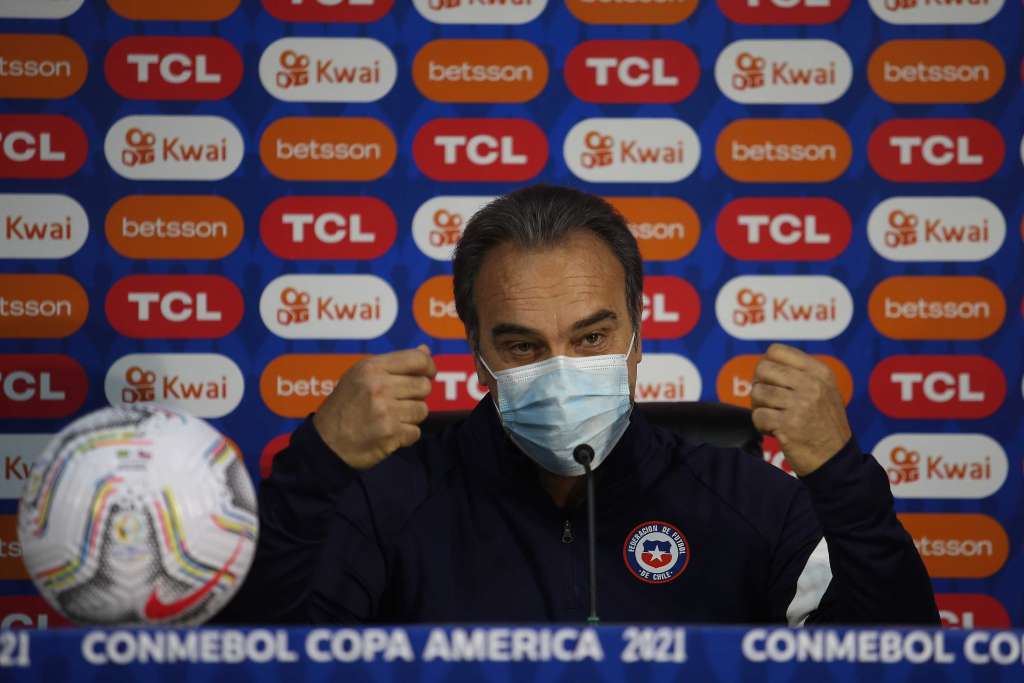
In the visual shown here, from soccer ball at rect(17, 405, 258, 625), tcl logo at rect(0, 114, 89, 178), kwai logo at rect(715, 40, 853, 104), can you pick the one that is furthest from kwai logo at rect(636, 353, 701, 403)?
Result: soccer ball at rect(17, 405, 258, 625)

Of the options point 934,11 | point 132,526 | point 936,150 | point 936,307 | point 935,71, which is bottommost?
point 132,526

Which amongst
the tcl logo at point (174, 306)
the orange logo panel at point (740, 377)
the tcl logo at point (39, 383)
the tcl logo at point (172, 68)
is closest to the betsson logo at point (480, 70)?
the tcl logo at point (172, 68)

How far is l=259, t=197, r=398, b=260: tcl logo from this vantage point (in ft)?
7.75

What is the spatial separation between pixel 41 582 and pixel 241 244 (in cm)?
160

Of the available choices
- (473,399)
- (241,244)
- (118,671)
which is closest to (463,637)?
(118,671)

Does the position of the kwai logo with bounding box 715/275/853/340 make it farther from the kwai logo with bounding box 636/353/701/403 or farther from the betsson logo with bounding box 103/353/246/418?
the betsson logo with bounding box 103/353/246/418

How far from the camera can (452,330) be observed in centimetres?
238

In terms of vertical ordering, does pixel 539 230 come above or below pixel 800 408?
above

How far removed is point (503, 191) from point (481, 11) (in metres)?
0.44

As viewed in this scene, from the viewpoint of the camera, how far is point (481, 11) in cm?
239

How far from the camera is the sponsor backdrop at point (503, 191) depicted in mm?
2346

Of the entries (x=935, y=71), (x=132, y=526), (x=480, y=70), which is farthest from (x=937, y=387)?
(x=132, y=526)

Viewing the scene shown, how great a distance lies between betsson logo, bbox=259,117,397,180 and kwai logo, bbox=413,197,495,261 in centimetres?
16

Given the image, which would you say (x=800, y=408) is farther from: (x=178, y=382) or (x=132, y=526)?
(x=178, y=382)
